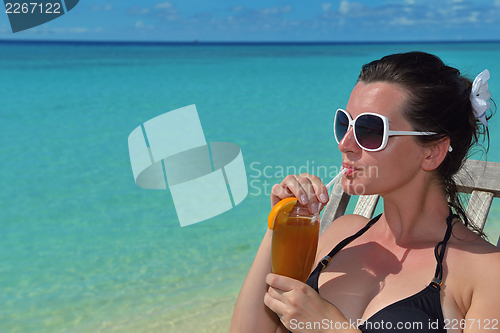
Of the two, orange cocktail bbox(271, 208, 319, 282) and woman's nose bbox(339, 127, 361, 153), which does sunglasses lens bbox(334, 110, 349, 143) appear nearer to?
woman's nose bbox(339, 127, 361, 153)

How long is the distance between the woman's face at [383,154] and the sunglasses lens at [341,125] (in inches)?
1.1

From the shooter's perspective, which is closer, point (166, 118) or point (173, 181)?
point (173, 181)

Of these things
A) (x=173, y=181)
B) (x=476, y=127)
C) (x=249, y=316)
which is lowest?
(x=173, y=181)

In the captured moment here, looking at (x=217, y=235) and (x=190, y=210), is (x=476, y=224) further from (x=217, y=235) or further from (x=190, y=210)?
(x=190, y=210)

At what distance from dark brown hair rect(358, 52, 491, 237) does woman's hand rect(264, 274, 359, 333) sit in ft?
1.99

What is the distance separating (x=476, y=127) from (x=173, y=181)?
5165mm

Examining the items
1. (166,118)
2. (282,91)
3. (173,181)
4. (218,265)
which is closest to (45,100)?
(166,118)

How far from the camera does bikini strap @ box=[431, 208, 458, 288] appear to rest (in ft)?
4.51

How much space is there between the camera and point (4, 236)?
5160 mm

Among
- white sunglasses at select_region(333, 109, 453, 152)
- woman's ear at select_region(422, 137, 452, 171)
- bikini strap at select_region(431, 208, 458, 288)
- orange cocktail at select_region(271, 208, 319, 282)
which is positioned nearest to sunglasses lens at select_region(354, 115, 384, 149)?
white sunglasses at select_region(333, 109, 453, 152)

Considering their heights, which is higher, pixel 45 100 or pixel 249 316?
pixel 249 316

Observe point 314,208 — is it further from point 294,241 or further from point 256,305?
point 256,305

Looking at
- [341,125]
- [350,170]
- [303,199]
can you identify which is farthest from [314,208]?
[341,125]

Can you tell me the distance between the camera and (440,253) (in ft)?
4.76
